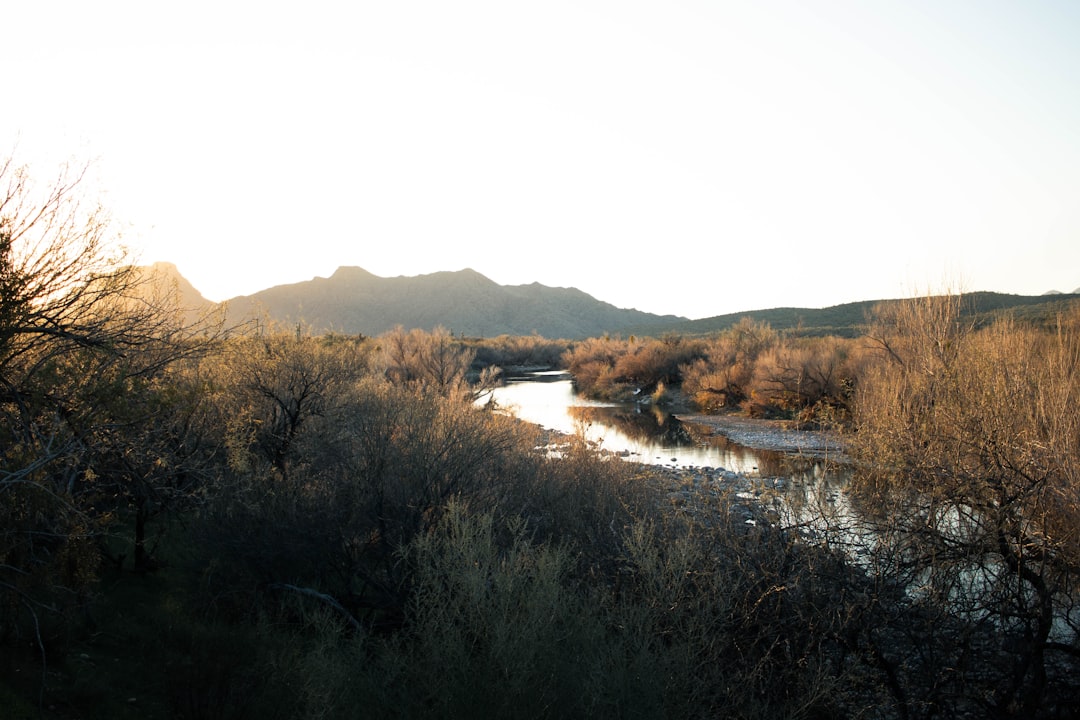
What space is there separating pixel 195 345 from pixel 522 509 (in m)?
4.57

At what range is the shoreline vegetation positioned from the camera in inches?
213

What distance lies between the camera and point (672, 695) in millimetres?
5027

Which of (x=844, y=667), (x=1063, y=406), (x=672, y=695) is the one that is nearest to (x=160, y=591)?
(x=672, y=695)

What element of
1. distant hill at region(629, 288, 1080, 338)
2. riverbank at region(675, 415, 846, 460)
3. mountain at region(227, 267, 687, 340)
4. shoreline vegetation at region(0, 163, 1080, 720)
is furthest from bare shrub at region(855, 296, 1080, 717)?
mountain at region(227, 267, 687, 340)

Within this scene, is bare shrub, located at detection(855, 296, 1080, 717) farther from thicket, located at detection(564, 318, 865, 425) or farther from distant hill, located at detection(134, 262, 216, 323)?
thicket, located at detection(564, 318, 865, 425)

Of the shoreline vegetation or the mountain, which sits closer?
the shoreline vegetation

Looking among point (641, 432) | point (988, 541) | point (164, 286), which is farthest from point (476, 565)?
point (641, 432)

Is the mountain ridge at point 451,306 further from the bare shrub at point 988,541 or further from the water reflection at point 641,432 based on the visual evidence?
the bare shrub at point 988,541

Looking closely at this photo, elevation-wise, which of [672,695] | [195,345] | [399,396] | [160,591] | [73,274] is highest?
[73,274]

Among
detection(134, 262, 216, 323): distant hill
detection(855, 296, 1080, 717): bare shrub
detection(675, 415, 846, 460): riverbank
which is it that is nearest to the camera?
detection(855, 296, 1080, 717): bare shrub

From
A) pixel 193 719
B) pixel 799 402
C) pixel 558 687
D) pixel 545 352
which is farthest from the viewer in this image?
pixel 545 352

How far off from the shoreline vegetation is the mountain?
107 m

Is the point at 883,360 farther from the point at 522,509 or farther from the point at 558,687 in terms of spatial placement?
the point at 558,687

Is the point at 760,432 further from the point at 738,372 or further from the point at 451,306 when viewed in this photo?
the point at 451,306
